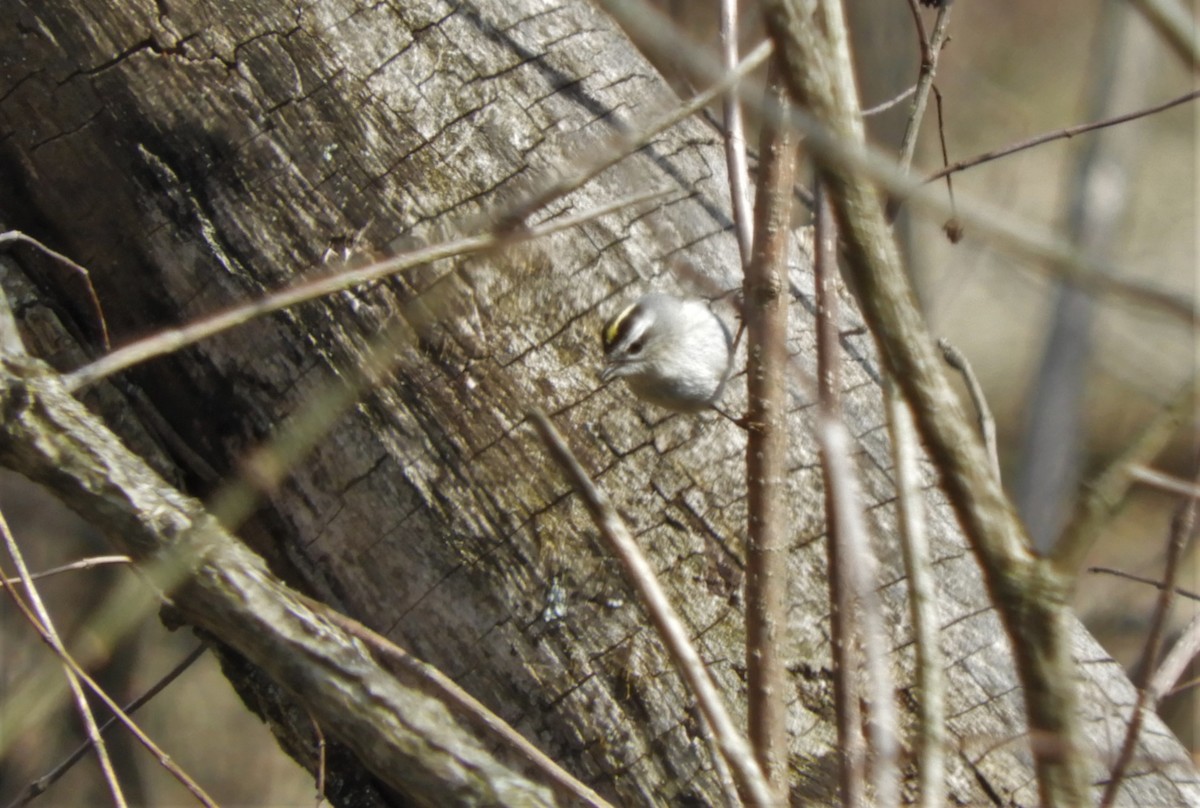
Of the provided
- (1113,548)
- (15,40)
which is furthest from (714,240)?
(1113,548)

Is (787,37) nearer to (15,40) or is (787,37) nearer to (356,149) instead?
(356,149)

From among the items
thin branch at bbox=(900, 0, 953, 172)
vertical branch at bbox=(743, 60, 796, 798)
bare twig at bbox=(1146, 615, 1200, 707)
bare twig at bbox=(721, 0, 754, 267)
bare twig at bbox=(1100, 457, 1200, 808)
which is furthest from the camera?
thin branch at bbox=(900, 0, 953, 172)

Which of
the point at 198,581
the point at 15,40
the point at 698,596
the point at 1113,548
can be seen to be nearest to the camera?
the point at 198,581

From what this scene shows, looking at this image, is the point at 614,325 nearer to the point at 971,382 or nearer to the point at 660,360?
the point at 660,360

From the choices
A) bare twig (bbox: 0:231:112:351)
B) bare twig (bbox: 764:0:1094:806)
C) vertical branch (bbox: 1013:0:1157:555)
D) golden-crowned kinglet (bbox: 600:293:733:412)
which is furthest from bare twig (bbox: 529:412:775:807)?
vertical branch (bbox: 1013:0:1157:555)

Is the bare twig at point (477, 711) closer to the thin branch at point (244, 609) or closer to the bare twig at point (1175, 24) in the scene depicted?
the thin branch at point (244, 609)

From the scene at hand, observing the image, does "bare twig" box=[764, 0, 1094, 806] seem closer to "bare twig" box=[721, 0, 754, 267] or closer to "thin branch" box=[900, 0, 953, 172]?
"bare twig" box=[721, 0, 754, 267]

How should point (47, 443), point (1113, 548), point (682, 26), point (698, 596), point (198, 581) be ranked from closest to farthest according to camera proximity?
point (198, 581)
point (47, 443)
point (698, 596)
point (682, 26)
point (1113, 548)
